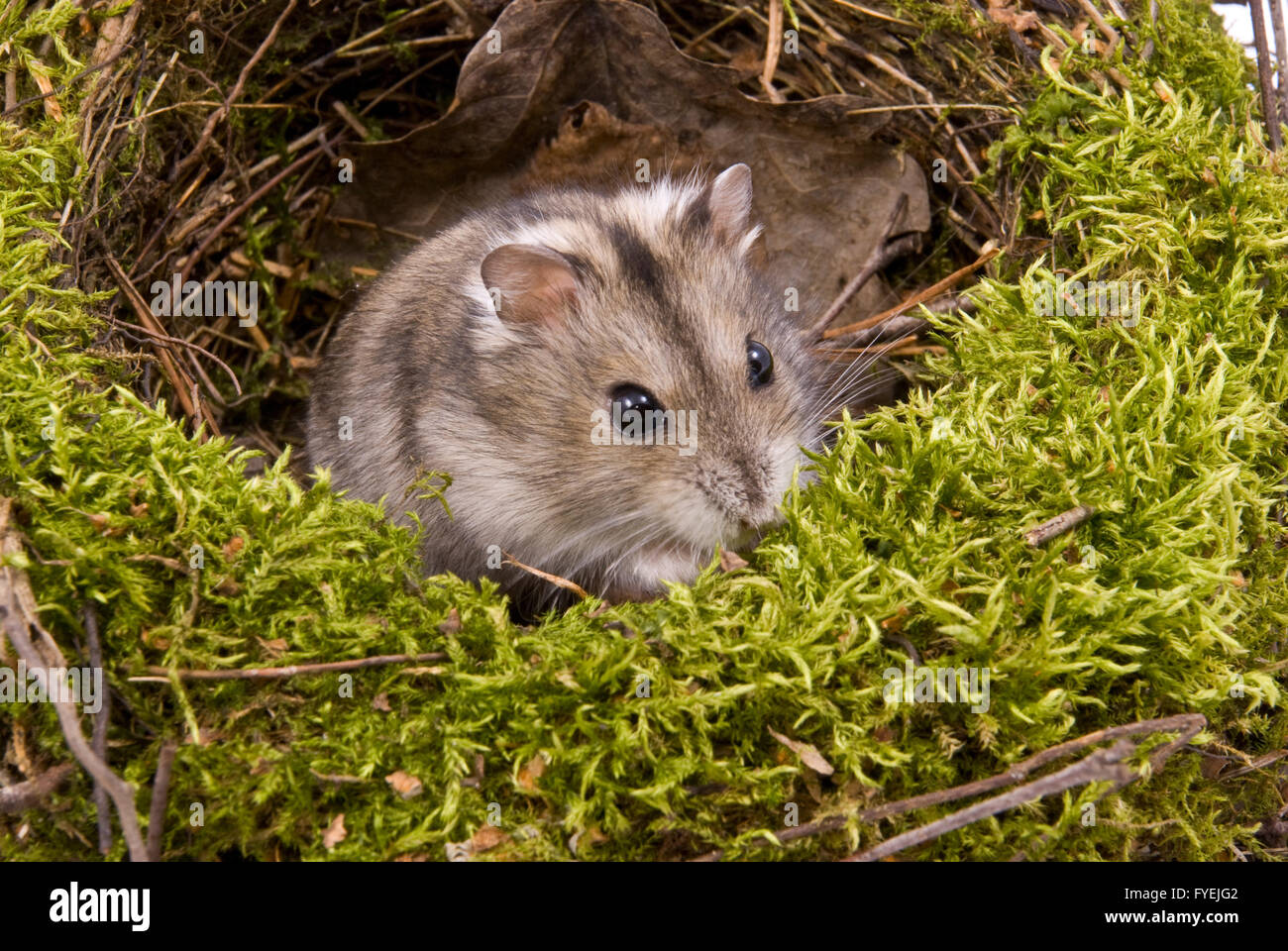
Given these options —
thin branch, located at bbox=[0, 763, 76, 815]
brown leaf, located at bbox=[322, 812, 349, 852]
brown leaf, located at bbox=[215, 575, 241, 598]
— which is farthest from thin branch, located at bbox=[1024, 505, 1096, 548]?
thin branch, located at bbox=[0, 763, 76, 815]

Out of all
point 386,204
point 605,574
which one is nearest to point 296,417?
point 386,204

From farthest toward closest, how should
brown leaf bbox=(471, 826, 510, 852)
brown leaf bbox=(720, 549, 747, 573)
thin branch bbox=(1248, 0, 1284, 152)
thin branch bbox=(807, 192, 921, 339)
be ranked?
thin branch bbox=(807, 192, 921, 339), thin branch bbox=(1248, 0, 1284, 152), brown leaf bbox=(720, 549, 747, 573), brown leaf bbox=(471, 826, 510, 852)

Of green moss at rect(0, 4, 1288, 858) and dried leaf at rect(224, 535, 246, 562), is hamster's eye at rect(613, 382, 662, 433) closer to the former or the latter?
green moss at rect(0, 4, 1288, 858)

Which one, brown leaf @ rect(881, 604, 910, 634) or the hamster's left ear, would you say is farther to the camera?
the hamster's left ear

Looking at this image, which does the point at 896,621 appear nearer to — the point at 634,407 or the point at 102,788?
the point at 634,407

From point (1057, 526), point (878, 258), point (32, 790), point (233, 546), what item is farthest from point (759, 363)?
point (32, 790)

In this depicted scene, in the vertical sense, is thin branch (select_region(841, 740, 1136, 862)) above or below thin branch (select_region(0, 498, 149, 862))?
below

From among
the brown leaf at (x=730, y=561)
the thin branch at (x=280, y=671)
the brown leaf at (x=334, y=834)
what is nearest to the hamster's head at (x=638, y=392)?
the brown leaf at (x=730, y=561)

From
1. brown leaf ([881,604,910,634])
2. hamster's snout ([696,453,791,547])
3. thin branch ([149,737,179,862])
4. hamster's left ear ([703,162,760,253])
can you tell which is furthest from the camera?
hamster's left ear ([703,162,760,253])
